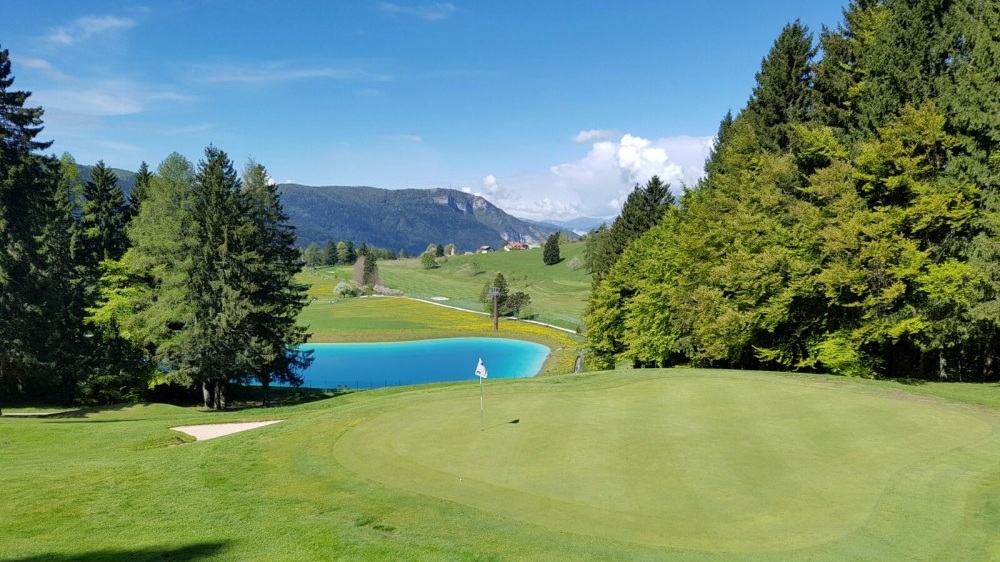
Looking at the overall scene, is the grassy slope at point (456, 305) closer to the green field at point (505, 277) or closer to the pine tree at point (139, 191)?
the green field at point (505, 277)

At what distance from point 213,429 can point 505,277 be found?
139258 mm

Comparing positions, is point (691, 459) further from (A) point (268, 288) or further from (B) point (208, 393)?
(B) point (208, 393)

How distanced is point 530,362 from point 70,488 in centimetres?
5809

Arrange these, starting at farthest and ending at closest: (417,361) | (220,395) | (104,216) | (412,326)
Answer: (412,326)
(417,361)
(104,216)
(220,395)

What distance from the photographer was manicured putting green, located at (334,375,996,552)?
10727 mm

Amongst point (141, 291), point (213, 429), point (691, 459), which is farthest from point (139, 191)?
point (691, 459)

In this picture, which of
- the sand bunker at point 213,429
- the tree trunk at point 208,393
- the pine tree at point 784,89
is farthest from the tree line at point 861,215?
the tree trunk at point 208,393

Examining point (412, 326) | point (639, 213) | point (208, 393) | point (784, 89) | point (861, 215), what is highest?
point (784, 89)

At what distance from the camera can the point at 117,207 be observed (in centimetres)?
4775

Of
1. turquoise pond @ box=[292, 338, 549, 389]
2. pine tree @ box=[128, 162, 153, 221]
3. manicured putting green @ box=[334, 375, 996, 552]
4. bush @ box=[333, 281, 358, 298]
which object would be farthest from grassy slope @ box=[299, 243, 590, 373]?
manicured putting green @ box=[334, 375, 996, 552]

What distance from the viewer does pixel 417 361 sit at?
2896 inches

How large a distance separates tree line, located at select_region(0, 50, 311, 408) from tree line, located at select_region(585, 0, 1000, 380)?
2800cm

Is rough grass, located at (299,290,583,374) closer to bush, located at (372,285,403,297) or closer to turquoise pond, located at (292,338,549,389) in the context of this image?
turquoise pond, located at (292,338,549,389)

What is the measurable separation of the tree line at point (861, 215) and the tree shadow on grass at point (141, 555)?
26.7m
